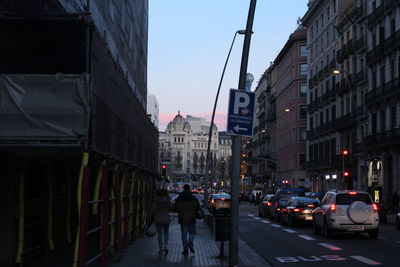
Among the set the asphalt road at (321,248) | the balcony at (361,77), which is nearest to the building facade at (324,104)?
the balcony at (361,77)

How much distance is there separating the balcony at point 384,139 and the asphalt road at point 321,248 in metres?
22.2

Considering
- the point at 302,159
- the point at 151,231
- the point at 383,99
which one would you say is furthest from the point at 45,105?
the point at 302,159

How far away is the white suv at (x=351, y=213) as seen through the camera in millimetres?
21797

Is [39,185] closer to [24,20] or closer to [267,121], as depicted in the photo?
[24,20]

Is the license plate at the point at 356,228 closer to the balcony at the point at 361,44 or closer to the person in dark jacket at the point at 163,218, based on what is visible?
the person in dark jacket at the point at 163,218

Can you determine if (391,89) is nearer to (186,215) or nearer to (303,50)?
(186,215)

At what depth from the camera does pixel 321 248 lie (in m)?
19.0

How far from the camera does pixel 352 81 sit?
196 ft

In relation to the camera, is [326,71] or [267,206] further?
[326,71]

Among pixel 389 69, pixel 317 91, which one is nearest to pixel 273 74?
pixel 317 91

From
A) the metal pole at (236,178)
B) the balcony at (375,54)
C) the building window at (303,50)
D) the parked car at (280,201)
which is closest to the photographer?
the metal pole at (236,178)

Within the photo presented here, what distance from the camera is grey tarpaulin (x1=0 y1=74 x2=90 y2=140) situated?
10672 millimetres

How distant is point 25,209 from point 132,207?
6.91 meters

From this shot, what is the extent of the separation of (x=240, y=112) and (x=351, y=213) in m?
10.1
